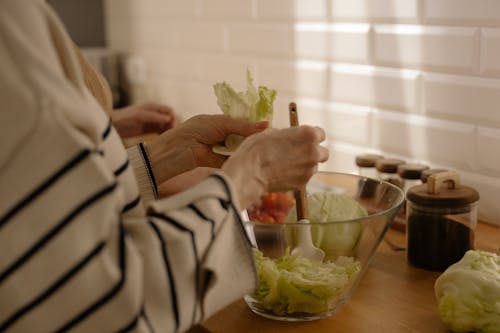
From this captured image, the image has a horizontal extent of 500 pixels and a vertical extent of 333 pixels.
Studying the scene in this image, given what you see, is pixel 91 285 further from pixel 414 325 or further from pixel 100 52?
pixel 100 52

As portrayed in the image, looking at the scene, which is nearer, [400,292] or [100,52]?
[400,292]

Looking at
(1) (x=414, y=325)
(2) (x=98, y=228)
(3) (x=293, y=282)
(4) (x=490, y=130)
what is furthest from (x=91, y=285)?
(4) (x=490, y=130)

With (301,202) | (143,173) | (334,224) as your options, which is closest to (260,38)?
(143,173)

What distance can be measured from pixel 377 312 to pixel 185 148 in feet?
1.60

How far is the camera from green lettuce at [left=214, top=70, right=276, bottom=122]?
4.02ft

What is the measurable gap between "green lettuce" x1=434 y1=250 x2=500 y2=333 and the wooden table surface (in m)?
0.04

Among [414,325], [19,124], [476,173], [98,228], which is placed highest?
[19,124]

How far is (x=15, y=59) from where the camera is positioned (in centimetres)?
71

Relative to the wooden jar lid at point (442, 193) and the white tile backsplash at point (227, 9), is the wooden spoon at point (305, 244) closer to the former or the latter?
the wooden jar lid at point (442, 193)

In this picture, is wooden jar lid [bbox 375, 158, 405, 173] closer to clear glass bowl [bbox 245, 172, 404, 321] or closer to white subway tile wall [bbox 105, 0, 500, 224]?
white subway tile wall [bbox 105, 0, 500, 224]

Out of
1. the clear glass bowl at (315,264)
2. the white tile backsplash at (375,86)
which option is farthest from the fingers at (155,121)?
the clear glass bowl at (315,264)

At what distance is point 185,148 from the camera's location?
134cm

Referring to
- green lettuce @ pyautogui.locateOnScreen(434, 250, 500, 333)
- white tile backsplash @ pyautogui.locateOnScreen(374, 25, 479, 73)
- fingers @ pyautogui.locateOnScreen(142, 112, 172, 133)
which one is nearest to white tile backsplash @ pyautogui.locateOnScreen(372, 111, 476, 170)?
white tile backsplash @ pyautogui.locateOnScreen(374, 25, 479, 73)

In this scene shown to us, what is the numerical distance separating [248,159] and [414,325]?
364 mm
